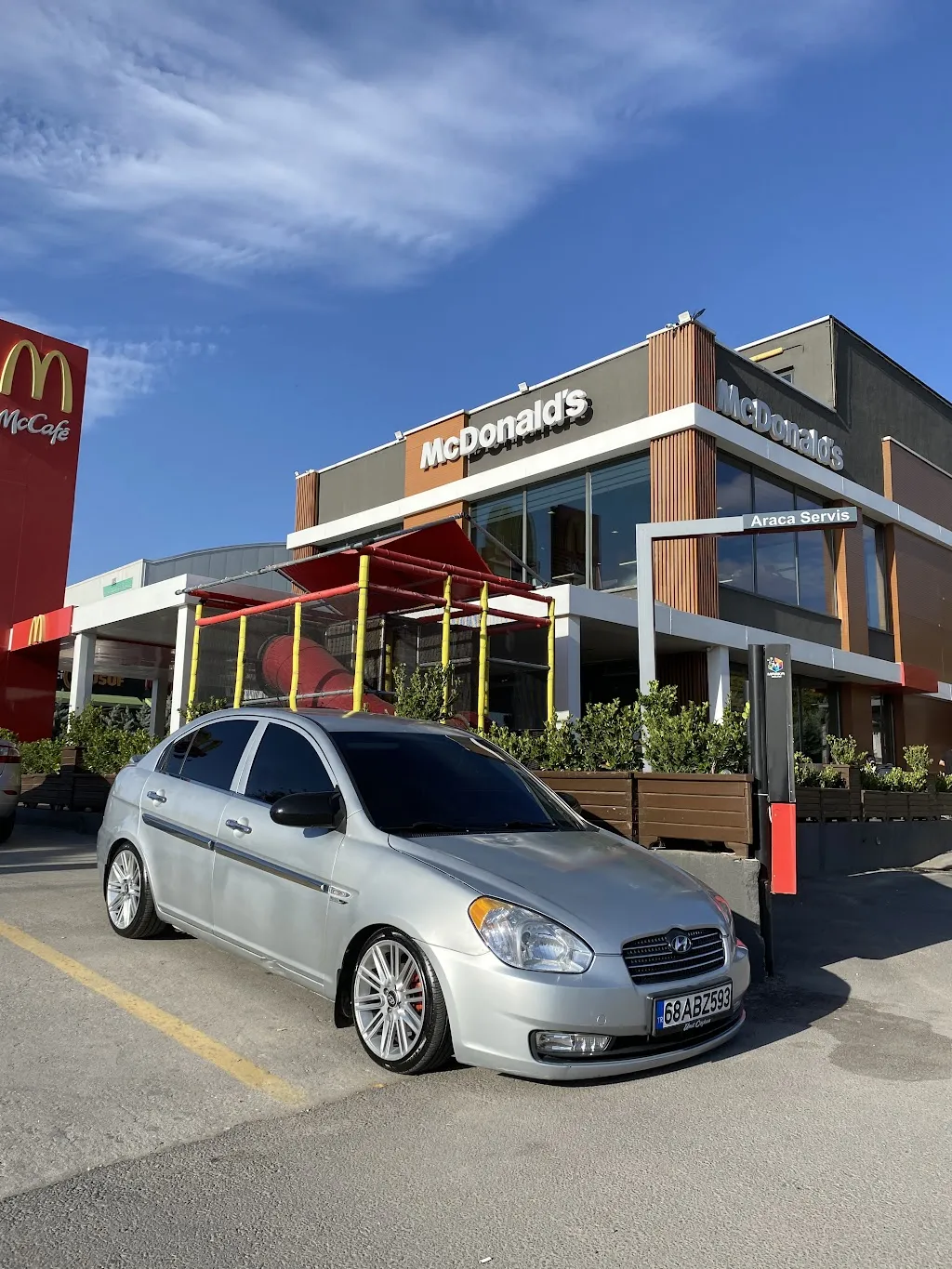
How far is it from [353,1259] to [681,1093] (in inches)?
72.2

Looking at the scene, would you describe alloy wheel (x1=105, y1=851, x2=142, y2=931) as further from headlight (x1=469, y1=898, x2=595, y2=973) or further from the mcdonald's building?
the mcdonald's building

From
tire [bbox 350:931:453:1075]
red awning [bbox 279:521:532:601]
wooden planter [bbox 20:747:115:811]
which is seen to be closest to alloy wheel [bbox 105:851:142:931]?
tire [bbox 350:931:453:1075]

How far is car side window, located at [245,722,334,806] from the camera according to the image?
5137 millimetres

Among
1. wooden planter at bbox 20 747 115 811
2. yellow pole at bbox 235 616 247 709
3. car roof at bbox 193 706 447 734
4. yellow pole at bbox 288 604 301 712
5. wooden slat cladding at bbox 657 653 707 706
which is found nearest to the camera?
car roof at bbox 193 706 447 734

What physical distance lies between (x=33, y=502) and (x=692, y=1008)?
22099 mm

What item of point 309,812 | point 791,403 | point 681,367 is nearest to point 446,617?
point 309,812

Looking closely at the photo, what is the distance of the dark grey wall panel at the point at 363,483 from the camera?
24.2m

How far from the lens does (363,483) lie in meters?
25.2

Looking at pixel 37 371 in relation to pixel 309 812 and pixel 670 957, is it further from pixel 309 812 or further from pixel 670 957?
pixel 670 957

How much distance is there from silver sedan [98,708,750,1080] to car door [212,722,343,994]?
11 mm

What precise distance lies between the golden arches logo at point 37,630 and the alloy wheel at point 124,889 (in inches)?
639

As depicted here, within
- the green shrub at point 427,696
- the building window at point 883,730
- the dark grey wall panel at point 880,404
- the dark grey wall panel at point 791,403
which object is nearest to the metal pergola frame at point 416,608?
the green shrub at point 427,696

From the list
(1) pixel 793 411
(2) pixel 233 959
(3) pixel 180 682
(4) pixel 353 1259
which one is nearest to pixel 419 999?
(4) pixel 353 1259

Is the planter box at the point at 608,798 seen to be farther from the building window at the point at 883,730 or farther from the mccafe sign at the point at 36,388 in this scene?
the mccafe sign at the point at 36,388
